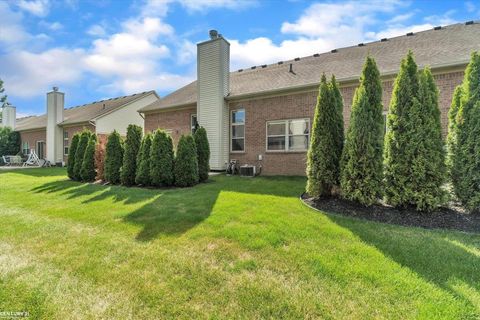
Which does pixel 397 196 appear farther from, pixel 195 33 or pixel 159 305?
pixel 195 33

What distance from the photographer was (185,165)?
8.72 m

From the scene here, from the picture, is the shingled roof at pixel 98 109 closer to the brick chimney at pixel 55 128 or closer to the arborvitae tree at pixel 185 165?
the brick chimney at pixel 55 128

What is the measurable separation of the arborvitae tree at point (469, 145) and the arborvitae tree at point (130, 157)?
9107 mm

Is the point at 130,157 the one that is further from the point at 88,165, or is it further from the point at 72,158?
the point at 72,158

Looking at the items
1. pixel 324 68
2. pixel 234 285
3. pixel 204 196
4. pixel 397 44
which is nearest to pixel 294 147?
pixel 324 68

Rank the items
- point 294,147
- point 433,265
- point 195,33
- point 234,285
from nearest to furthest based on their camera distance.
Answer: point 234,285, point 433,265, point 294,147, point 195,33

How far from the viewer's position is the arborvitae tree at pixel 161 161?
8633 millimetres

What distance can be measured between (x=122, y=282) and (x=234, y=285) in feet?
4.21

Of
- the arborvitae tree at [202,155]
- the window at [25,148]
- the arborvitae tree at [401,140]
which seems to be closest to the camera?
the arborvitae tree at [401,140]

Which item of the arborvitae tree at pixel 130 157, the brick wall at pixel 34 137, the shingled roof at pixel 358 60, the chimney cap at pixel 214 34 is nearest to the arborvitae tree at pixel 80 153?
the arborvitae tree at pixel 130 157

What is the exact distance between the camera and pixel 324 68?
11.9 m

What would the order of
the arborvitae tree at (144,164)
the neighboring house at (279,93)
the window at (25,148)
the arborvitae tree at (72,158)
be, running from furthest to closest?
the window at (25,148) → the arborvitae tree at (72,158) → the neighboring house at (279,93) → the arborvitae tree at (144,164)

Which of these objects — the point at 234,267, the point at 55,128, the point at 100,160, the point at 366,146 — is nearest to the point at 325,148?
the point at 366,146

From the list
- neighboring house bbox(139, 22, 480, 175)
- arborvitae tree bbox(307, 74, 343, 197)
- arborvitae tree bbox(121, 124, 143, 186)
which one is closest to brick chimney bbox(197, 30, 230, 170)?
neighboring house bbox(139, 22, 480, 175)
